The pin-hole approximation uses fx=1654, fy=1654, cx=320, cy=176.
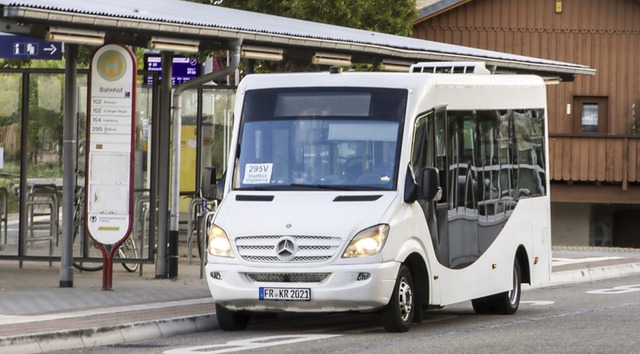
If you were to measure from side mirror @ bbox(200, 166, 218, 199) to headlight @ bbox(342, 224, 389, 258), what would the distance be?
193cm

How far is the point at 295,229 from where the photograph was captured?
48.5 feet

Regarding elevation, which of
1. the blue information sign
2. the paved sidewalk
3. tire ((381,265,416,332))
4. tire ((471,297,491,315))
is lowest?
tire ((471,297,491,315))

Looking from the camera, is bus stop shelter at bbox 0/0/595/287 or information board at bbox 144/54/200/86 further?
information board at bbox 144/54/200/86

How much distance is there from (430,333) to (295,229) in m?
1.71

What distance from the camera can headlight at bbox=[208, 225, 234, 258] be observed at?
1511cm

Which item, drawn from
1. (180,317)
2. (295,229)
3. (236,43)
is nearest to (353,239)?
(295,229)

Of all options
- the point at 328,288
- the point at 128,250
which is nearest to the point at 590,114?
the point at 128,250

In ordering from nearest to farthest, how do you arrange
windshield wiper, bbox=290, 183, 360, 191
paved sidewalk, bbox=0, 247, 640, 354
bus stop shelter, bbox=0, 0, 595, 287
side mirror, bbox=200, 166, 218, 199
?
paved sidewalk, bbox=0, 247, 640, 354, windshield wiper, bbox=290, 183, 360, 191, side mirror, bbox=200, 166, 218, 199, bus stop shelter, bbox=0, 0, 595, 287

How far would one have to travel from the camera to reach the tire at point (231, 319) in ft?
51.1

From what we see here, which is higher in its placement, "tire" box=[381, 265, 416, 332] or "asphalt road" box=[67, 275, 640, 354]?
"tire" box=[381, 265, 416, 332]

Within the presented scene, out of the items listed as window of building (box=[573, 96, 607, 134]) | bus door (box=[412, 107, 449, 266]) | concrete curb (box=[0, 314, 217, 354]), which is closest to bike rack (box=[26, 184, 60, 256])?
concrete curb (box=[0, 314, 217, 354])

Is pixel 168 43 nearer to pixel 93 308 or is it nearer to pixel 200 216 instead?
pixel 93 308

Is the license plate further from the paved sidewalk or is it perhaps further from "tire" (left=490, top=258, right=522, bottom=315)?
"tire" (left=490, top=258, right=522, bottom=315)

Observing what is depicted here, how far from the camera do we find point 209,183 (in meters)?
16.1
